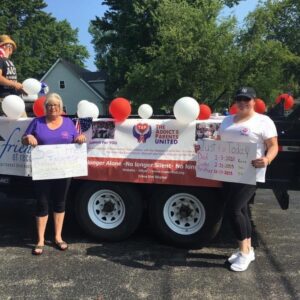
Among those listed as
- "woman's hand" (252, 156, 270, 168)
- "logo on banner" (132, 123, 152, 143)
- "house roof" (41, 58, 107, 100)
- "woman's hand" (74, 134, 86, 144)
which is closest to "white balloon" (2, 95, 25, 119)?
"woman's hand" (74, 134, 86, 144)

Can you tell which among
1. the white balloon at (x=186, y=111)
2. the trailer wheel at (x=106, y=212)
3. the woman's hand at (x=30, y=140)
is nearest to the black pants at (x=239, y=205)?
the white balloon at (x=186, y=111)

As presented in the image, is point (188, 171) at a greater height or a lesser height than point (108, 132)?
lesser

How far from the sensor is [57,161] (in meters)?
5.13

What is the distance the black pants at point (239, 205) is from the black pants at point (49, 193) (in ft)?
6.09

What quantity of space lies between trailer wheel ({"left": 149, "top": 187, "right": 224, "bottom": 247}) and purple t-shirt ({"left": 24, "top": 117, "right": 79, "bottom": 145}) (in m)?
1.20

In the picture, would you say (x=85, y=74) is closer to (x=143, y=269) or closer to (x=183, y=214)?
(x=183, y=214)

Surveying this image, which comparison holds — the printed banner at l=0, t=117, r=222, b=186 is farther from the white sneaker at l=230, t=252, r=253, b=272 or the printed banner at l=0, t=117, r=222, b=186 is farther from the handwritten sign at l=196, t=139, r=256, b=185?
the white sneaker at l=230, t=252, r=253, b=272

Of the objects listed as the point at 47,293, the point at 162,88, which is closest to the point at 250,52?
the point at 162,88

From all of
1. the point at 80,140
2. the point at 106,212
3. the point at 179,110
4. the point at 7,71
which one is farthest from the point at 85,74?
the point at 179,110

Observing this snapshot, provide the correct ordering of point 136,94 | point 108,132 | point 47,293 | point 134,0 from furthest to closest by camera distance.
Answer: point 134,0, point 136,94, point 108,132, point 47,293

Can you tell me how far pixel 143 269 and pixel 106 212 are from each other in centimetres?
103

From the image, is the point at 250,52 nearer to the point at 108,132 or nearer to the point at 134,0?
the point at 134,0

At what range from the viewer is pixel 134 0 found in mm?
29625

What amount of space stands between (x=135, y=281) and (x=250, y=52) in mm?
20895
